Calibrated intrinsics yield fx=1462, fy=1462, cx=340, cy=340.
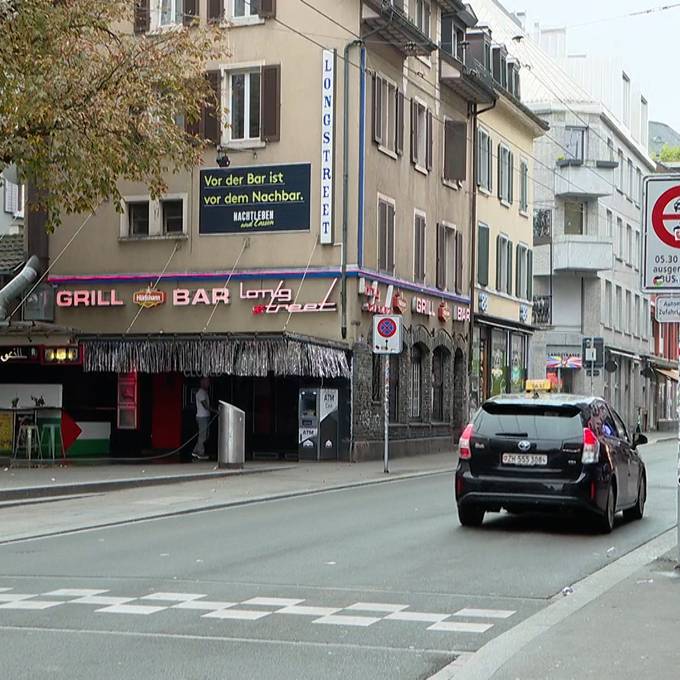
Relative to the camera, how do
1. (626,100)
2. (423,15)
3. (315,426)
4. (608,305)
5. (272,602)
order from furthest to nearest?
(626,100) < (608,305) < (423,15) < (315,426) < (272,602)

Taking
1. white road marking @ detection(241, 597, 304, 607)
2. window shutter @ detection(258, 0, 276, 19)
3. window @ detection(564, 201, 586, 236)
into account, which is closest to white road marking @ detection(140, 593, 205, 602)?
white road marking @ detection(241, 597, 304, 607)

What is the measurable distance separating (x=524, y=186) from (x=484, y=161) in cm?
556

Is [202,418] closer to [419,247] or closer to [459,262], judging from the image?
[419,247]

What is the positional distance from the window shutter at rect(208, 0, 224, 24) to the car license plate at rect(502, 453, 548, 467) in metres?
20.3

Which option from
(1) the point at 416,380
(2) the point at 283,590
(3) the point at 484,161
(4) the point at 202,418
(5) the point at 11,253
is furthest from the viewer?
(3) the point at 484,161

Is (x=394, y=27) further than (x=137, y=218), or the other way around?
(x=137, y=218)

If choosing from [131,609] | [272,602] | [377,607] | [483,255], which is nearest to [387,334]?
[483,255]

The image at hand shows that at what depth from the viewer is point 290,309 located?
1316 inches

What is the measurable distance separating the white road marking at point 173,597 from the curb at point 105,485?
9709 millimetres

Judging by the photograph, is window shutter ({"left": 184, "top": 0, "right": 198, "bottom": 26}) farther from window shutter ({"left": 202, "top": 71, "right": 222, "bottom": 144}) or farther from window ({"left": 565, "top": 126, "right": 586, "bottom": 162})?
window ({"left": 565, "top": 126, "right": 586, "bottom": 162})

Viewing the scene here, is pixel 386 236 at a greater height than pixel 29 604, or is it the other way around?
pixel 386 236

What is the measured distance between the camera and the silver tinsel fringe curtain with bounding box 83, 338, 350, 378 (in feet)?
99.6

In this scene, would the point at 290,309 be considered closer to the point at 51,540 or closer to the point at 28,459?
the point at 28,459

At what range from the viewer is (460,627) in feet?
32.2
